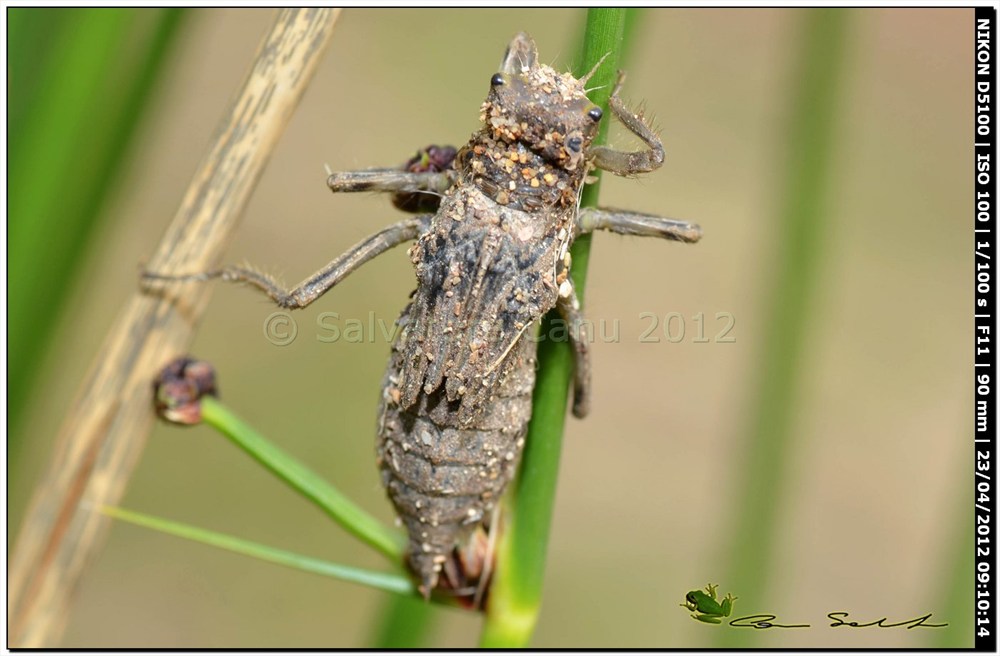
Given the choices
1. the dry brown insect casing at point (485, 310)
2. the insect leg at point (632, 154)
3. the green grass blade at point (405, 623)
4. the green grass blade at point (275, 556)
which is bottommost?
the green grass blade at point (405, 623)

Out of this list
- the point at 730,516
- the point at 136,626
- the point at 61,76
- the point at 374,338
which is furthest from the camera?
the point at 374,338

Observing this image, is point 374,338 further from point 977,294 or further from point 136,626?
point 977,294

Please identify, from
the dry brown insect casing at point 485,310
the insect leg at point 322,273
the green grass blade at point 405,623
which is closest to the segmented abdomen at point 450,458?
the dry brown insect casing at point 485,310

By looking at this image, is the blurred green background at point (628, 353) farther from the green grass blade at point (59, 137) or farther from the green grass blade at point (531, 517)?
the green grass blade at point (531, 517)

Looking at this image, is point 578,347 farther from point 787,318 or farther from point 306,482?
point 306,482

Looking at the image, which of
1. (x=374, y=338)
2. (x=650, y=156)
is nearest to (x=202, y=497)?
(x=374, y=338)

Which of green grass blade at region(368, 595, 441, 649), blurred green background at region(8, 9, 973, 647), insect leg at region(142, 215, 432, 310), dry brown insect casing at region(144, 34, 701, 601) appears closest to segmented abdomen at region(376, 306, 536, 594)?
dry brown insect casing at region(144, 34, 701, 601)
